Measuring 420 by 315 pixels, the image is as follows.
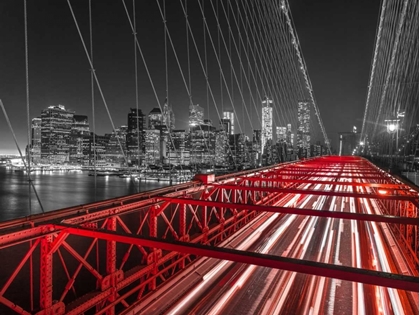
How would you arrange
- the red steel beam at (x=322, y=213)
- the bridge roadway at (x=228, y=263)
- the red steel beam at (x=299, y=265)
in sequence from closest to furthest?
the red steel beam at (x=299, y=265) → the bridge roadway at (x=228, y=263) → the red steel beam at (x=322, y=213)

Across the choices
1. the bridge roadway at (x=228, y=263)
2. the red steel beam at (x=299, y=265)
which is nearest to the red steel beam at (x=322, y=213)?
the bridge roadway at (x=228, y=263)

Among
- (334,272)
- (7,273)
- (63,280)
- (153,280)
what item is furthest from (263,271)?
(7,273)

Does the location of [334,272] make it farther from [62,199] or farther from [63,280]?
[62,199]

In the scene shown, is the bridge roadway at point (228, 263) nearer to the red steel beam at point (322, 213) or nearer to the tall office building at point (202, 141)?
the red steel beam at point (322, 213)

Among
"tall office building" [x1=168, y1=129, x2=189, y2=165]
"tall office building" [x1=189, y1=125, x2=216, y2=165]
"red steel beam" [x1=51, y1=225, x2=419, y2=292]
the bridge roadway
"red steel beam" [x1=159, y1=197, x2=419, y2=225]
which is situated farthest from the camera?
"tall office building" [x1=189, y1=125, x2=216, y2=165]

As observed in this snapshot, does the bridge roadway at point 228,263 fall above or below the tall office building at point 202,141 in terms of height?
below

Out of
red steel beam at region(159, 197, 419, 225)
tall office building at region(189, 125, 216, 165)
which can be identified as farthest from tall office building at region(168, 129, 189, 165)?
red steel beam at region(159, 197, 419, 225)

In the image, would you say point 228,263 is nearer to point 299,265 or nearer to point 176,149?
point 299,265

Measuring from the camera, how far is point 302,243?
7.74 m

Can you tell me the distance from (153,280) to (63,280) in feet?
62.7

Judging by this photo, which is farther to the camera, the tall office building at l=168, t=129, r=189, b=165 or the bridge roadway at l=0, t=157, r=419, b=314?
the tall office building at l=168, t=129, r=189, b=165

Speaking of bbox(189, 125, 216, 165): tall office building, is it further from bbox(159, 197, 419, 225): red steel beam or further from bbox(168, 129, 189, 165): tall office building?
bbox(159, 197, 419, 225): red steel beam

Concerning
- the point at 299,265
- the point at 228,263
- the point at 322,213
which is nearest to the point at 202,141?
the point at 228,263

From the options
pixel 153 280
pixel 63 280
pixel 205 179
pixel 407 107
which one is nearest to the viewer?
pixel 153 280
